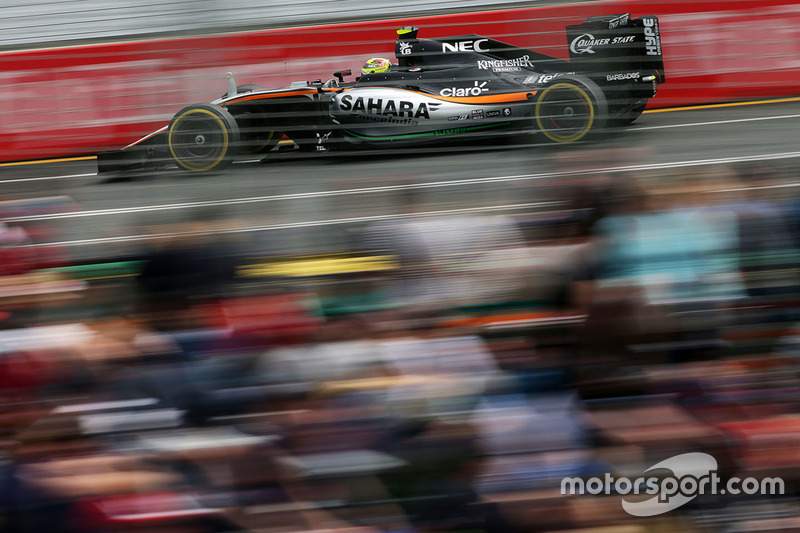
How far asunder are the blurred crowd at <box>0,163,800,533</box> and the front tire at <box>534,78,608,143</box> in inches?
5.6

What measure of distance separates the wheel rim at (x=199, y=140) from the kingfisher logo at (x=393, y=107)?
11.6ft

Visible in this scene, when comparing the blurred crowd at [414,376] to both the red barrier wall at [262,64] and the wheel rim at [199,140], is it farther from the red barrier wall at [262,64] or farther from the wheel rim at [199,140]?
the red barrier wall at [262,64]

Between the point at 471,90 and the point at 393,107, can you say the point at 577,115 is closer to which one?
the point at 471,90

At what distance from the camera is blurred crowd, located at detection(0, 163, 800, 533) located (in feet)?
6.03

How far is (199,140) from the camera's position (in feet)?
7.41

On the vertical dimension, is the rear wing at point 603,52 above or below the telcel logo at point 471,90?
below

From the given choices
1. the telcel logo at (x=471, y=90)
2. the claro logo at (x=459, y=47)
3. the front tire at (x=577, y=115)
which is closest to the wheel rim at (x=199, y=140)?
the front tire at (x=577, y=115)

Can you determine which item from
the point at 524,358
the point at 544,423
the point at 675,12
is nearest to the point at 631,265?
the point at 524,358

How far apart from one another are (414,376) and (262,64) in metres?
0.98

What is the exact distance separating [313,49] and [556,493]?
1.47m

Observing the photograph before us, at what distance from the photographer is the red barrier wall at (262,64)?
2.22m

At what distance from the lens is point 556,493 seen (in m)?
1.86

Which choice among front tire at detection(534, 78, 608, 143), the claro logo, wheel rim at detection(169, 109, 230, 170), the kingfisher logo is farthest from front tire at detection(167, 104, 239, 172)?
the kingfisher logo

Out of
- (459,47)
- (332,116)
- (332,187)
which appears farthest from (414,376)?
(459,47)
